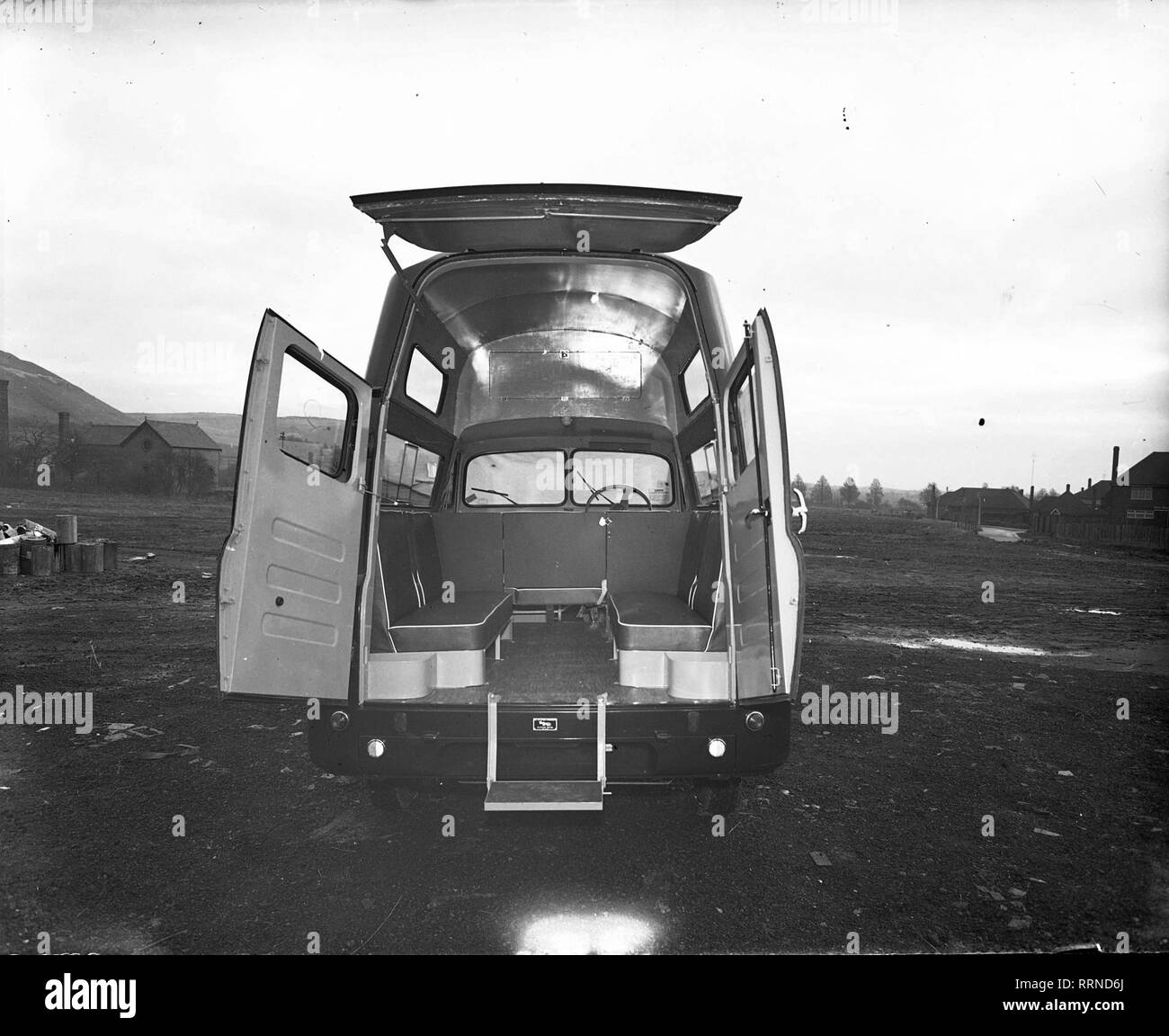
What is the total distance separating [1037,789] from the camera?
410 centimetres

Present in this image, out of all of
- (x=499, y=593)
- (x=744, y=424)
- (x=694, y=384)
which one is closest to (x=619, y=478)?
(x=694, y=384)

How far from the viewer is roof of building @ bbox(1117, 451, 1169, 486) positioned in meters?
34.8

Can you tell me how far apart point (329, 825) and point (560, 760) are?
1.52 meters

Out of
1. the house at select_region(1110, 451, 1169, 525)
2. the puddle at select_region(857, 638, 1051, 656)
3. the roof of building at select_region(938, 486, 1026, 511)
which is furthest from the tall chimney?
the roof of building at select_region(938, 486, 1026, 511)

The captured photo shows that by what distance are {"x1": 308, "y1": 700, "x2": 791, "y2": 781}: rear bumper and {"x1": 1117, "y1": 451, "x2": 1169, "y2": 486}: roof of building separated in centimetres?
4059

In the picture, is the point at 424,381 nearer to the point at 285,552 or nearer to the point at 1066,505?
the point at 285,552

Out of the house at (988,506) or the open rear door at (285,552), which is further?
the house at (988,506)

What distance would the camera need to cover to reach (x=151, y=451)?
136 feet

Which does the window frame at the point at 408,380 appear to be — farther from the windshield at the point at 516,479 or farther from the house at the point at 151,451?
the house at the point at 151,451

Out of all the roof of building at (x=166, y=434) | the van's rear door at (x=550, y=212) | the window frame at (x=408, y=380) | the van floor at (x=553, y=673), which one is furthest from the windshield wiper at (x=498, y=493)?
the roof of building at (x=166, y=434)

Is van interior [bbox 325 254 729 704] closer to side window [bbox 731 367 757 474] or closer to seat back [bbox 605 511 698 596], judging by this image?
seat back [bbox 605 511 698 596]

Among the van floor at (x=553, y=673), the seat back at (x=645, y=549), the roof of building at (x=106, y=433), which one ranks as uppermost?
the roof of building at (x=106, y=433)

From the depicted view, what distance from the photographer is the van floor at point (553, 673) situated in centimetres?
300

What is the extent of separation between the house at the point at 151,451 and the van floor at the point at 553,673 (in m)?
34.8
